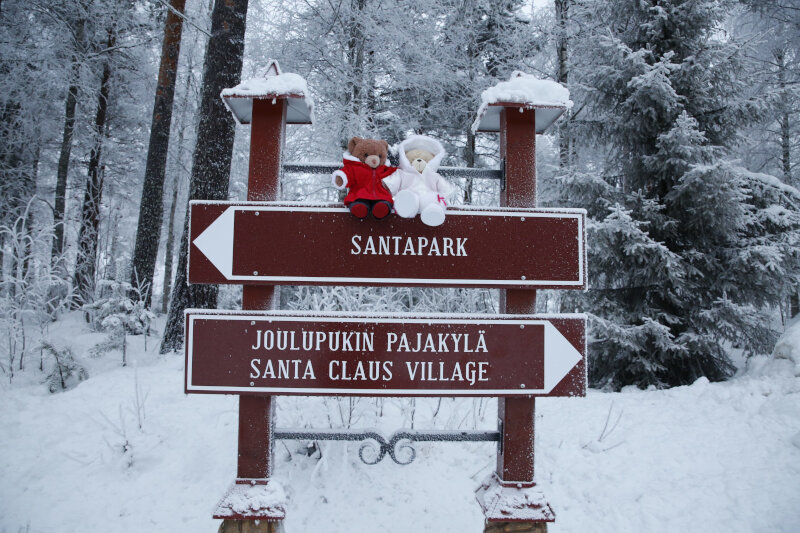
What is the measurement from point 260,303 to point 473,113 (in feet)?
30.5

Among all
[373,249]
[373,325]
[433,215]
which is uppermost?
[433,215]

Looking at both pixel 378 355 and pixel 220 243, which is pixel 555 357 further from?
pixel 220 243

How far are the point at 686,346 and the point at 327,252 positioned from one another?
4.46 metres

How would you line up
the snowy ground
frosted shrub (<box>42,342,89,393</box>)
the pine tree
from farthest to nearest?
the pine tree < frosted shrub (<box>42,342,89,393</box>) < the snowy ground

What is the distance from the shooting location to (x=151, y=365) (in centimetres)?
505

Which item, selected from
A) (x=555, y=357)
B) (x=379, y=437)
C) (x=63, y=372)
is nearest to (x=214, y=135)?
(x=63, y=372)

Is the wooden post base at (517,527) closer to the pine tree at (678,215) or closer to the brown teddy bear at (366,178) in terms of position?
the brown teddy bear at (366,178)

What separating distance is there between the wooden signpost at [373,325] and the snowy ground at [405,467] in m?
0.89

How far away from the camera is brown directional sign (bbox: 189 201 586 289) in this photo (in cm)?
235

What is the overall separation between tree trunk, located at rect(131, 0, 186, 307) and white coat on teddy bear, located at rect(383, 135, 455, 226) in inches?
225

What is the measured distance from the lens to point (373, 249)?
2.37 m

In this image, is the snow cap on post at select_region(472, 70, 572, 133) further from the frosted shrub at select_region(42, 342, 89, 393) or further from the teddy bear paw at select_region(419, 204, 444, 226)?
the frosted shrub at select_region(42, 342, 89, 393)

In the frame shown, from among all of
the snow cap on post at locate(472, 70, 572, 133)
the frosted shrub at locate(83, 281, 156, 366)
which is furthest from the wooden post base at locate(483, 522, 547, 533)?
the frosted shrub at locate(83, 281, 156, 366)

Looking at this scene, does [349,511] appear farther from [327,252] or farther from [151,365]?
[151,365]
